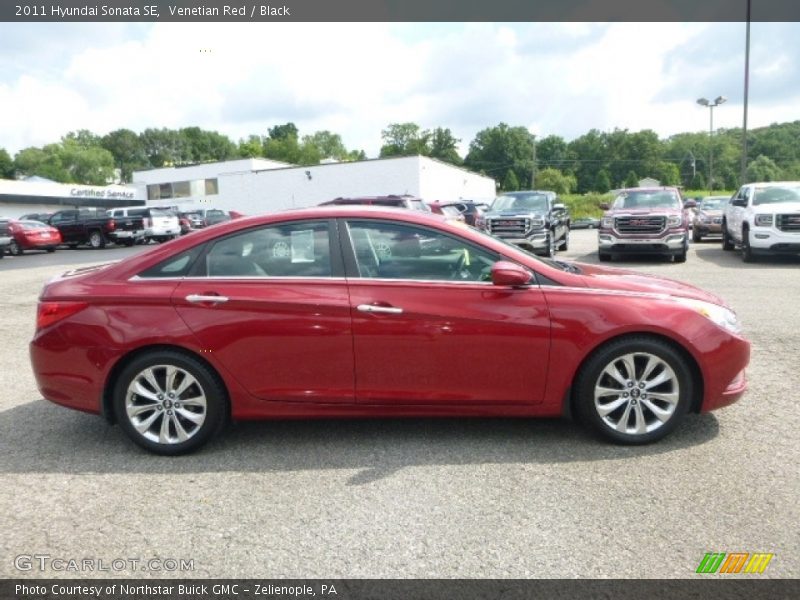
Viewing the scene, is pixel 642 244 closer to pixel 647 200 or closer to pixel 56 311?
pixel 647 200

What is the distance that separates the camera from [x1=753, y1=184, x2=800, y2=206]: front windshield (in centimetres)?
1524

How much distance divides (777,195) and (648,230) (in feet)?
10.5

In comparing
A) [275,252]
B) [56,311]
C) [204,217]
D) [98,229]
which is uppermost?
[275,252]

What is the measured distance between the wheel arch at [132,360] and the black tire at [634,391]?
91.4 inches

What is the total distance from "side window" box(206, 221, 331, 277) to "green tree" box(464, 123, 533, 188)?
118 m

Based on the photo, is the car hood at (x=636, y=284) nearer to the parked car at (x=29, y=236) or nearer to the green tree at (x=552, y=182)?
the parked car at (x=29, y=236)

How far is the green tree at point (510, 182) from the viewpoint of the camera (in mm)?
106287

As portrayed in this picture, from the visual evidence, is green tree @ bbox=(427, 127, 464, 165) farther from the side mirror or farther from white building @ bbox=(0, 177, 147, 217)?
the side mirror

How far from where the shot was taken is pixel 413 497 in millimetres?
3666

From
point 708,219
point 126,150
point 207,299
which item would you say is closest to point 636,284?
point 207,299

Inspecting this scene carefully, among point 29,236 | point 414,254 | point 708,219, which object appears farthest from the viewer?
point 29,236

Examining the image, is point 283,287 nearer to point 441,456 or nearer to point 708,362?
point 441,456

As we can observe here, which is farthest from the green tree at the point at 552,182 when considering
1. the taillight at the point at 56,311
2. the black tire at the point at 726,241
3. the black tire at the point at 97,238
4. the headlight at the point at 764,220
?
the taillight at the point at 56,311

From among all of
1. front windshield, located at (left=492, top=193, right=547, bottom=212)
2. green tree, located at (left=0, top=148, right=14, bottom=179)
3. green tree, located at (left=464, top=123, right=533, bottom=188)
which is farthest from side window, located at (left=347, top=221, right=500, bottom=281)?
green tree, located at (left=0, top=148, right=14, bottom=179)
